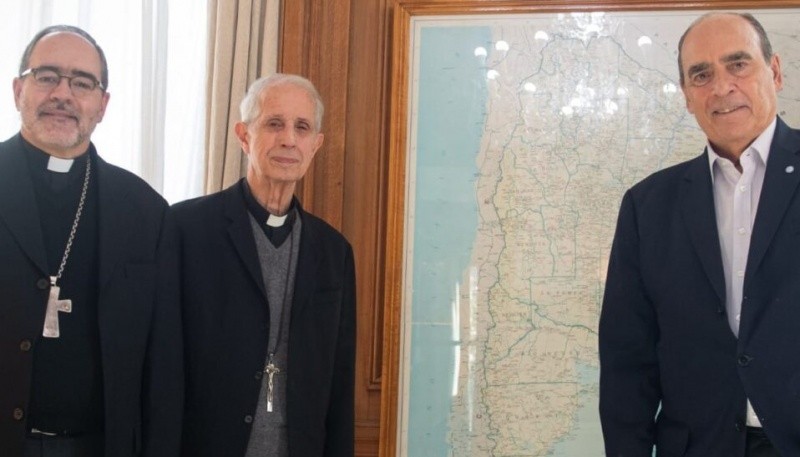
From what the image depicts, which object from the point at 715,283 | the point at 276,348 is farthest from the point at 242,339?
the point at 715,283

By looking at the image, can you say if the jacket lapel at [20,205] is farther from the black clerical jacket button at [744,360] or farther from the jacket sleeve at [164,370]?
the black clerical jacket button at [744,360]

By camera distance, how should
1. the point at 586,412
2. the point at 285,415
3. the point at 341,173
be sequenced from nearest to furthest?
the point at 285,415 < the point at 586,412 < the point at 341,173

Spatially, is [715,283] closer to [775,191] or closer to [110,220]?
[775,191]

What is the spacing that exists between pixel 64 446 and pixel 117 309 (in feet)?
1.04

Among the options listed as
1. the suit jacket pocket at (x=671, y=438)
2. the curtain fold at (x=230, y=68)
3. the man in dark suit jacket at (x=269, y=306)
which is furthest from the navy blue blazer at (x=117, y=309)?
the suit jacket pocket at (x=671, y=438)

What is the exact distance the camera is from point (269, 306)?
226cm

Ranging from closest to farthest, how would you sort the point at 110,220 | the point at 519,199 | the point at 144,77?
the point at 110,220, the point at 519,199, the point at 144,77

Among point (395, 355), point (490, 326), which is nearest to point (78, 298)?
point (395, 355)

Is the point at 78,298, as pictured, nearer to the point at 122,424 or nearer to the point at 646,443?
the point at 122,424

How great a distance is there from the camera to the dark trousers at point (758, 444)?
6.04 feet

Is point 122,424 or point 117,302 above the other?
point 117,302

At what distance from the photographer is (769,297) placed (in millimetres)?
1874

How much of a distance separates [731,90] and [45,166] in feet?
5.31

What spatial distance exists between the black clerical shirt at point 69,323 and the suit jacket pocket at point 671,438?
130 cm
